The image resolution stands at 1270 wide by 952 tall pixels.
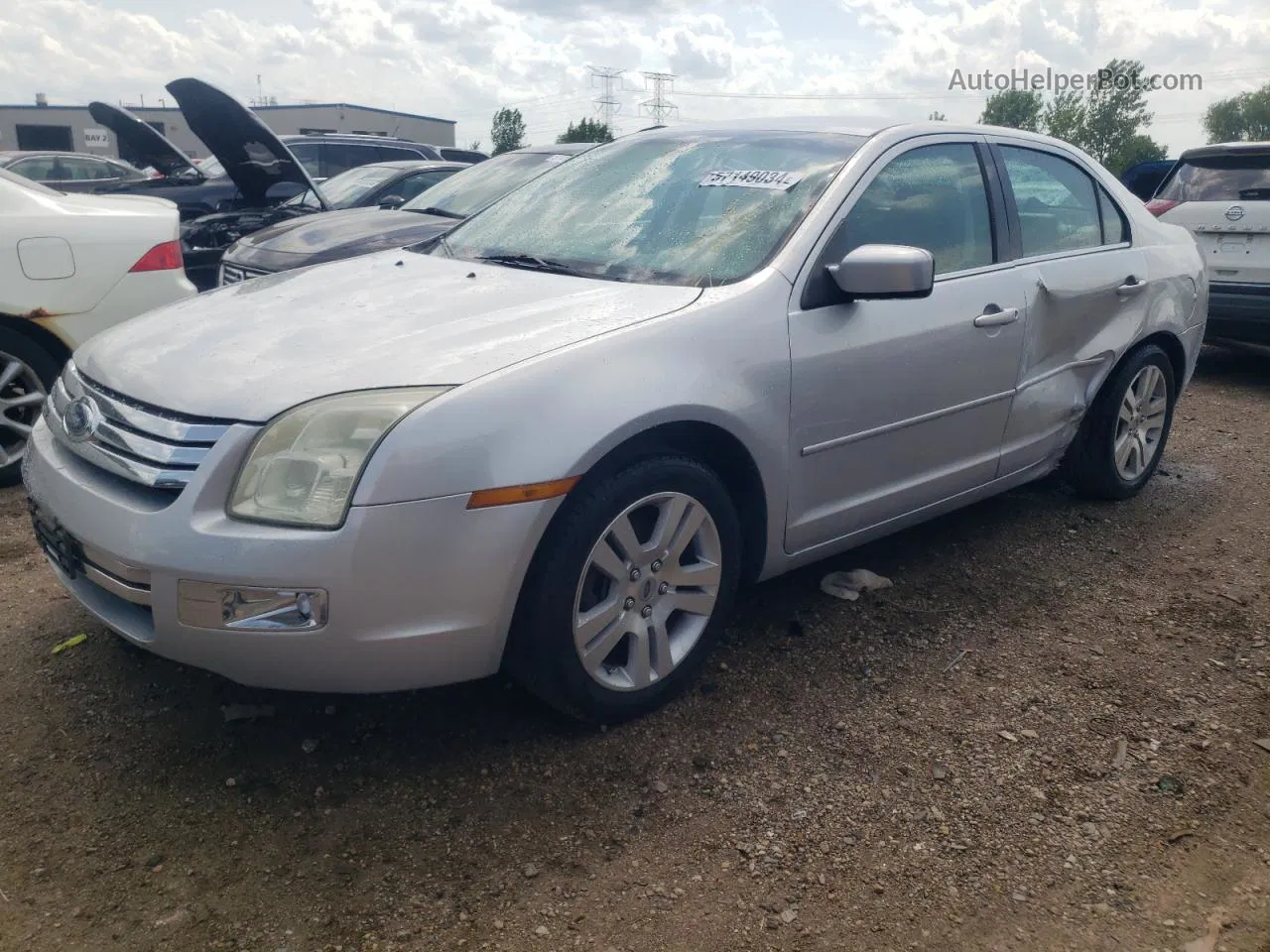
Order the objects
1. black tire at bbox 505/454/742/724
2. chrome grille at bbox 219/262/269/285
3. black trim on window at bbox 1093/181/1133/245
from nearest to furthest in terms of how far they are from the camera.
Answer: black tire at bbox 505/454/742/724
black trim on window at bbox 1093/181/1133/245
chrome grille at bbox 219/262/269/285

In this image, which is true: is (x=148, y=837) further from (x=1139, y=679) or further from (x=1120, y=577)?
(x=1120, y=577)

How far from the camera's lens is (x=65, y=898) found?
2160mm

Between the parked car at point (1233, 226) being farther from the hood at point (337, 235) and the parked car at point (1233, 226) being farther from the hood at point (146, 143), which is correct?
the hood at point (146, 143)

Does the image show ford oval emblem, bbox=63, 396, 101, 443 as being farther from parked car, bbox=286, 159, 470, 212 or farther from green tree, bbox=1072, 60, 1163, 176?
green tree, bbox=1072, 60, 1163, 176

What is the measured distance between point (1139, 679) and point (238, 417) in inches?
104

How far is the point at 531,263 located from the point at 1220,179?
19.9 ft

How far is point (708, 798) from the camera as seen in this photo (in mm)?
2553

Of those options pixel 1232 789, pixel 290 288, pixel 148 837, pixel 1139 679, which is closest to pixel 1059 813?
pixel 1232 789

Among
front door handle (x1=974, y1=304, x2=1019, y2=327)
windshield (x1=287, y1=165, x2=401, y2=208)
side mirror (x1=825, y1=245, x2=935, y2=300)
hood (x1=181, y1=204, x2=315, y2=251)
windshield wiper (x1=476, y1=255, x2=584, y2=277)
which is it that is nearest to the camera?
side mirror (x1=825, y1=245, x2=935, y2=300)

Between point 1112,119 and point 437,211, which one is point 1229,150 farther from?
point 1112,119

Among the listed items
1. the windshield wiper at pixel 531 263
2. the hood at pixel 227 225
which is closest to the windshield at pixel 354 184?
the hood at pixel 227 225

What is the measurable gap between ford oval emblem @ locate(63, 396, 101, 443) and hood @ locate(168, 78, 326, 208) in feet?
13.7

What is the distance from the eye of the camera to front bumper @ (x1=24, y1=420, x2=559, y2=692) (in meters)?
2.26

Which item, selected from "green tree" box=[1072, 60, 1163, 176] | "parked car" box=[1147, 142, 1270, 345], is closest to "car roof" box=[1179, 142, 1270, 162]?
"parked car" box=[1147, 142, 1270, 345]
